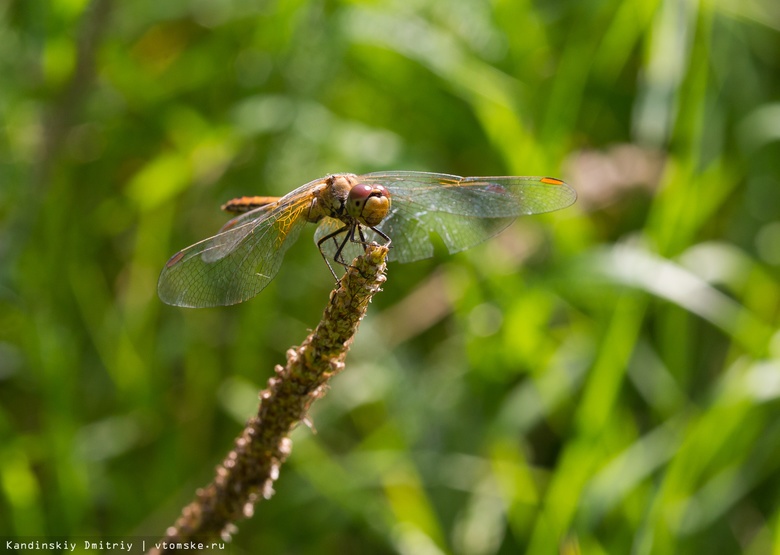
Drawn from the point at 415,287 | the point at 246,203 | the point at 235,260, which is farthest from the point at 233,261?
the point at 415,287

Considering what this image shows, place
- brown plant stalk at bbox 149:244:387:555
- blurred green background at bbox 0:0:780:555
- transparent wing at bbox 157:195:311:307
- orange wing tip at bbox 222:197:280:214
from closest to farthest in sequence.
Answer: brown plant stalk at bbox 149:244:387:555 < transparent wing at bbox 157:195:311:307 < orange wing tip at bbox 222:197:280:214 < blurred green background at bbox 0:0:780:555

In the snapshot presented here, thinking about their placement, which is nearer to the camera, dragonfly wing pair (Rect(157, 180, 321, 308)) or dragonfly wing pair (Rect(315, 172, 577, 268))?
dragonfly wing pair (Rect(157, 180, 321, 308))

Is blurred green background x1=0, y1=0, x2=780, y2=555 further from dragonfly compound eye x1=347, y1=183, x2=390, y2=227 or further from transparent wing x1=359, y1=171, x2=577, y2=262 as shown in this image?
dragonfly compound eye x1=347, y1=183, x2=390, y2=227

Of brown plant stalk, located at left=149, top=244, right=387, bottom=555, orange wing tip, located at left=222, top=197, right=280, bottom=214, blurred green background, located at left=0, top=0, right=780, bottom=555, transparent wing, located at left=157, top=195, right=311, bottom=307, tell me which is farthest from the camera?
blurred green background, located at left=0, top=0, right=780, bottom=555

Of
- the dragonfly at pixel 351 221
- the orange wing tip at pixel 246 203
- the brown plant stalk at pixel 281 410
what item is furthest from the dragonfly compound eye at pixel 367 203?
the brown plant stalk at pixel 281 410

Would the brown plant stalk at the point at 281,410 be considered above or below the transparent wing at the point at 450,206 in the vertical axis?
below

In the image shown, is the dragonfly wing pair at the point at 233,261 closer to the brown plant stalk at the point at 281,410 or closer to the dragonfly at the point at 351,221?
the dragonfly at the point at 351,221

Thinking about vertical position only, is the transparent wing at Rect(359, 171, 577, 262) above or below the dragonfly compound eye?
above

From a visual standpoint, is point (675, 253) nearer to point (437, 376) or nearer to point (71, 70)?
point (437, 376)

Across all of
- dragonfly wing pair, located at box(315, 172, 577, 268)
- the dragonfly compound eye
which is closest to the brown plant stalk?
the dragonfly compound eye
